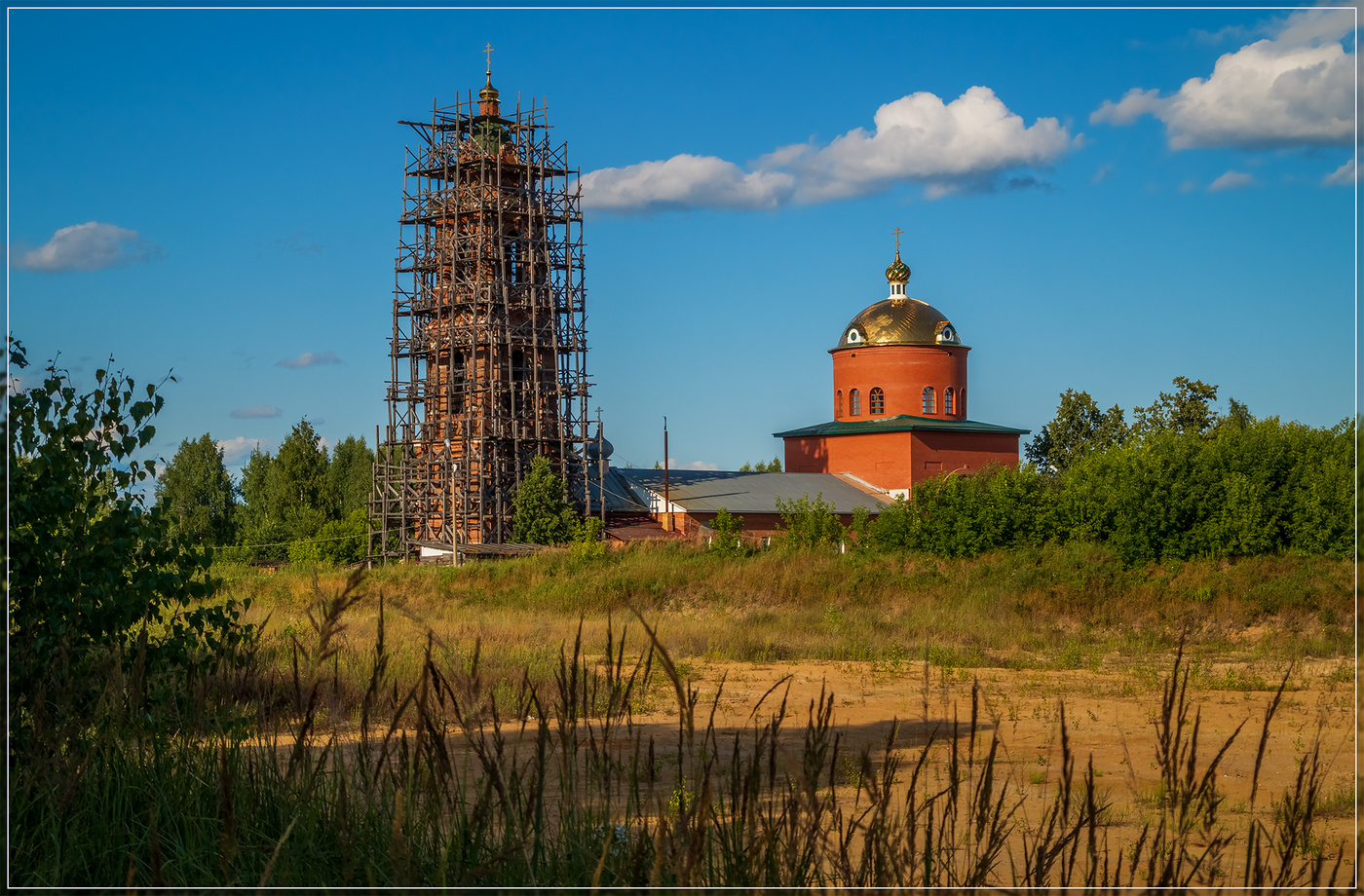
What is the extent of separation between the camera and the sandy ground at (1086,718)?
855cm

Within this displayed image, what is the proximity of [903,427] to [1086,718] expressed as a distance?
1315 inches

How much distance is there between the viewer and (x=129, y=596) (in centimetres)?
599

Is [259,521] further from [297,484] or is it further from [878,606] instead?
[878,606]

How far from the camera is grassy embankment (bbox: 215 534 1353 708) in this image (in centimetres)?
1845

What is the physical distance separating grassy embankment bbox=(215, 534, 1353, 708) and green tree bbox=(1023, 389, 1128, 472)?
70.3ft

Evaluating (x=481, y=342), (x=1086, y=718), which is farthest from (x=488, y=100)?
(x=1086, y=718)

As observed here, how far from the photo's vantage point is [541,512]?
36000 mm

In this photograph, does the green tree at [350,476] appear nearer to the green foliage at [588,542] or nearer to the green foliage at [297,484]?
the green foliage at [297,484]

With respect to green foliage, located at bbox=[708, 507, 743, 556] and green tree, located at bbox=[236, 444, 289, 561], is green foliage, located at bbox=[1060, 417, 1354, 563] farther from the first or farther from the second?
green tree, located at bbox=[236, 444, 289, 561]

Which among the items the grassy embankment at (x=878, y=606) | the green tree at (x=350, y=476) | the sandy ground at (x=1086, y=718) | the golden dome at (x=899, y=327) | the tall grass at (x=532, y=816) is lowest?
the sandy ground at (x=1086, y=718)

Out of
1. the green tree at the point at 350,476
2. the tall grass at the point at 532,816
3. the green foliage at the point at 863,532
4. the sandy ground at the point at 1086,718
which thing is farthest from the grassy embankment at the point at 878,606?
the green tree at the point at 350,476

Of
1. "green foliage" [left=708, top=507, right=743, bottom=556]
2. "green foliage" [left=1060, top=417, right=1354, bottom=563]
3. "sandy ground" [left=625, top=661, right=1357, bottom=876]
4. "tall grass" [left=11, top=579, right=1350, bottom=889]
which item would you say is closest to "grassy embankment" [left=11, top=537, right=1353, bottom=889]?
"tall grass" [left=11, top=579, right=1350, bottom=889]

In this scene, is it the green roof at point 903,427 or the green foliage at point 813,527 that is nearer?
the green foliage at point 813,527

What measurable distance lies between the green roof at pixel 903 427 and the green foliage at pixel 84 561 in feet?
134
